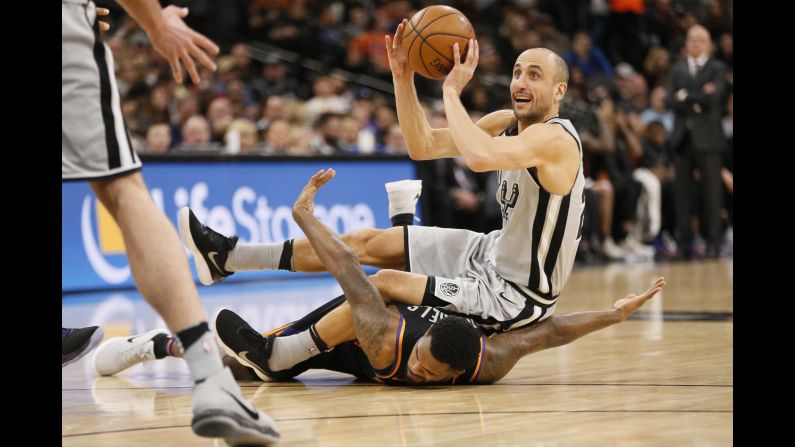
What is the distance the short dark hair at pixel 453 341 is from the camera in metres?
4.04

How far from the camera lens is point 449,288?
446 cm

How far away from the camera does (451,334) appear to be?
4027mm

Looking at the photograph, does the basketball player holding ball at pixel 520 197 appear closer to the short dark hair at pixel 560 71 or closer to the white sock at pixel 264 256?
the short dark hair at pixel 560 71

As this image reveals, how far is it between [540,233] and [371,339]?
857 mm

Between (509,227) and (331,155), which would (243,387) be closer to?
(509,227)

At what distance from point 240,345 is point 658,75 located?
46.3ft

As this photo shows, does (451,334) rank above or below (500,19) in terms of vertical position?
below

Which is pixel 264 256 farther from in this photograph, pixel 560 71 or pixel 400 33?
pixel 560 71

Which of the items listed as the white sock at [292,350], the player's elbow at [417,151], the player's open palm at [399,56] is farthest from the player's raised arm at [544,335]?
the player's open palm at [399,56]

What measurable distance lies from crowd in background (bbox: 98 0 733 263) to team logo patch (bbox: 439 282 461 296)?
191 inches

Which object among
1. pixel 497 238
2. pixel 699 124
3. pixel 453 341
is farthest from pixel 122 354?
pixel 699 124
